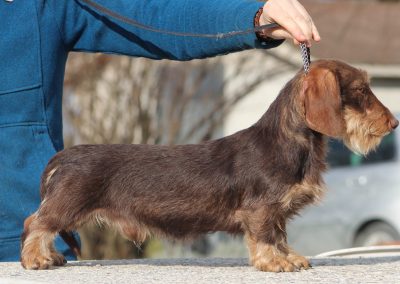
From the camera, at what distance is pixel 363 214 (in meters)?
14.0

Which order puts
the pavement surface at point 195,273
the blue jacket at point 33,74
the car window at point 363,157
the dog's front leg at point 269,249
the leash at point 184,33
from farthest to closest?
the car window at point 363,157
the blue jacket at point 33,74
the dog's front leg at point 269,249
the leash at point 184,33
the pavement surface at point 195,273

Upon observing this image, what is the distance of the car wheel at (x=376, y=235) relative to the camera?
1374 cm

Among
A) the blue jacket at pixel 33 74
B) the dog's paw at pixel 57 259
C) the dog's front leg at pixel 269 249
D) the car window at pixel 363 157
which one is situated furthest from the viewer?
the car window at pixel 363 157

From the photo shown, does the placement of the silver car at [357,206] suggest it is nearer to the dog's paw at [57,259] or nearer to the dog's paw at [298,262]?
the dog's paw at [298,262]

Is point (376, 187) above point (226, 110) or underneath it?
underneath

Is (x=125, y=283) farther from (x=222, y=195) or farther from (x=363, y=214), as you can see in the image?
(x=363, y=214)

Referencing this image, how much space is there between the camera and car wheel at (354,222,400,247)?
1374cm

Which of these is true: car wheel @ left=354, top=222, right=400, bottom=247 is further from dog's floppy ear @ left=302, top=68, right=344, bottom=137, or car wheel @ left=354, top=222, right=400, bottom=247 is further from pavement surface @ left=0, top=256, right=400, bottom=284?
dog's floppy ear @ left=302, top=68, right=344, bottom=137

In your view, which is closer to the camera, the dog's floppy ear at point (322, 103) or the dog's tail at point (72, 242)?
the dog's floppy ear at point (322, 103)

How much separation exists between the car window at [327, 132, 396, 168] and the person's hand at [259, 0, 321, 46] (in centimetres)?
941

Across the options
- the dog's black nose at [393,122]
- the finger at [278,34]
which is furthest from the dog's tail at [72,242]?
the dog's black nose at [393,122]

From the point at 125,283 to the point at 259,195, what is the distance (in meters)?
0.93

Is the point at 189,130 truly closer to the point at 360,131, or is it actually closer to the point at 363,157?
the point at 363,157

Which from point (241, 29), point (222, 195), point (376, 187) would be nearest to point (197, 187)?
point (222, 195)
